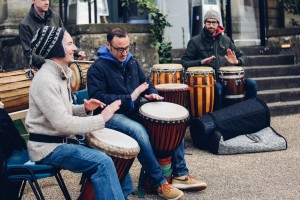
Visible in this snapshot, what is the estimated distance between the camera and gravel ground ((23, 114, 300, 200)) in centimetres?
449

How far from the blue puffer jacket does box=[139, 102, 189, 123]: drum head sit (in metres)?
0.12

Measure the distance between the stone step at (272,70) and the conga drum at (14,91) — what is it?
457cm

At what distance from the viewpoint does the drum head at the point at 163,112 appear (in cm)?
441

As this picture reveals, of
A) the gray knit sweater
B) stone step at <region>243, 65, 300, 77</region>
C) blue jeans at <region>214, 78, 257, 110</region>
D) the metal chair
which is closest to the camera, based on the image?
the metal chair

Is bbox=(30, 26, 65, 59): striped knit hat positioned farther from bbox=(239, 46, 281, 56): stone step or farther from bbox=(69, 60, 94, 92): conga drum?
bbox=(239, 46, 281, 56): stone step

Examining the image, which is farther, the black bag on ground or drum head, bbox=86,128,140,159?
the black bag on ground

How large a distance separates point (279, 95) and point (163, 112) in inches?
167

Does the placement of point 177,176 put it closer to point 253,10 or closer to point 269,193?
point 269,193

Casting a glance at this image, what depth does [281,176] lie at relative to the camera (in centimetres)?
498

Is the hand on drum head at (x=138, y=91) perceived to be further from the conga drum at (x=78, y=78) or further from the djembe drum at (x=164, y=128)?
the conga drum at (x=78, y=78)

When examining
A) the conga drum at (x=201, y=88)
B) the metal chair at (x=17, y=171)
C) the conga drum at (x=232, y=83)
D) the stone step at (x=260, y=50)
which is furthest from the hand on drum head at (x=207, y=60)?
the stone step at (x=260, y=50)

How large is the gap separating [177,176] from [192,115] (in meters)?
1.80

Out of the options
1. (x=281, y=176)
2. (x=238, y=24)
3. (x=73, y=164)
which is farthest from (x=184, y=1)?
(x=73, y=164)

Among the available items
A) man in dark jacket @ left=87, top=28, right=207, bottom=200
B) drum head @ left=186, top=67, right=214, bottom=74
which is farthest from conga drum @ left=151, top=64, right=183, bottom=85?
man in dark jacket @ left=87, top=28, right=207, bottom=200
